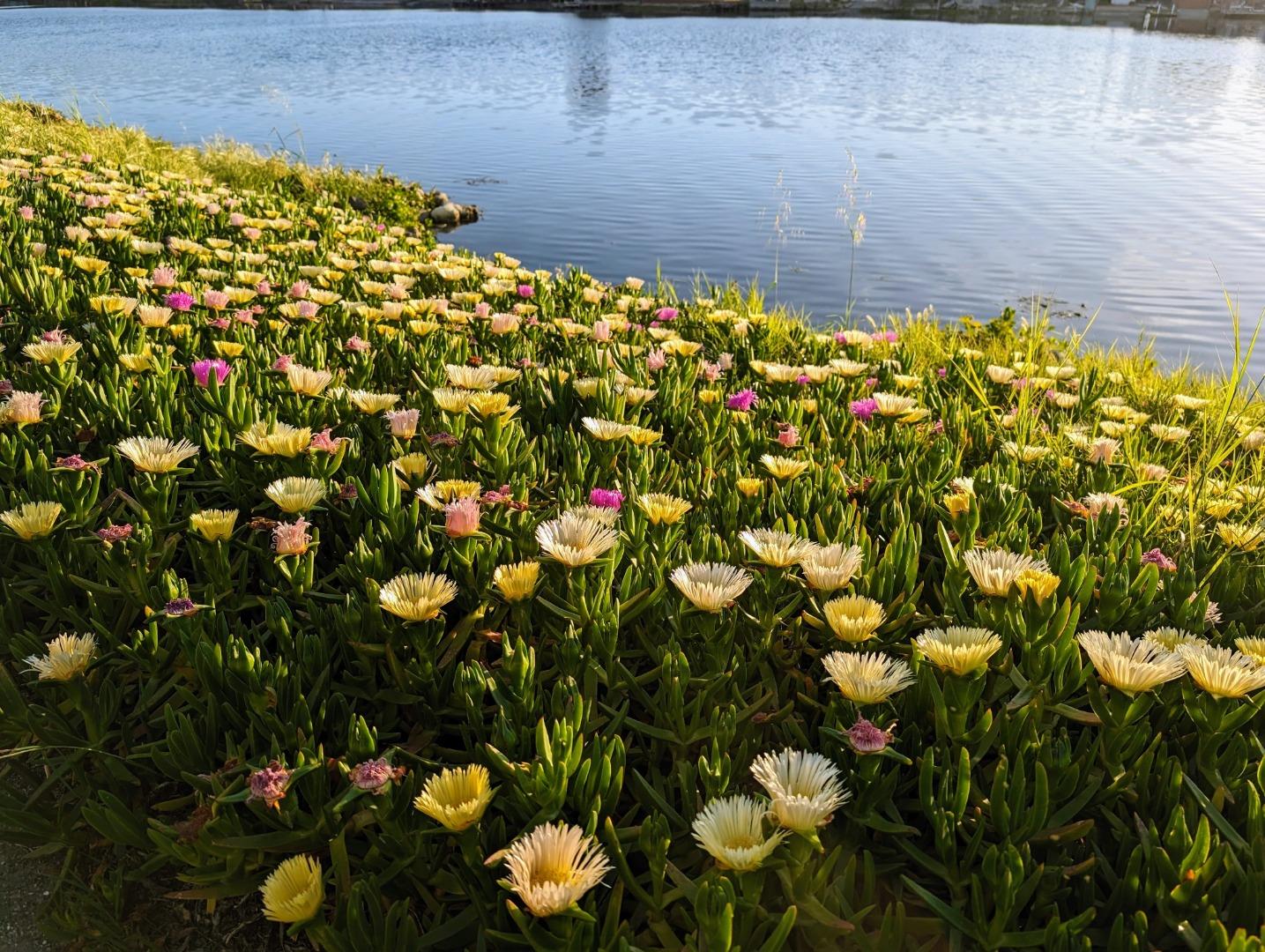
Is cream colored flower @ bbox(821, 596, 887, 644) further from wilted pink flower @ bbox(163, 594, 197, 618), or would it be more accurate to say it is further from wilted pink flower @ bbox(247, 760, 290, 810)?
wilted pink flower @ bbox(163, 594, 197, 618)

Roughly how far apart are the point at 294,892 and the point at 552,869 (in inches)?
12.1

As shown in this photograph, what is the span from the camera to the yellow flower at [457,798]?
3.40ft

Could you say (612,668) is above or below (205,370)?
below

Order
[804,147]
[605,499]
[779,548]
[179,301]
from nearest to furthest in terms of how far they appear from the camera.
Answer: [779,548] < [605,499] < [179,301] < [804,147]

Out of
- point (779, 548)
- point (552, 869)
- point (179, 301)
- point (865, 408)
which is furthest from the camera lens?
point (179, 301)

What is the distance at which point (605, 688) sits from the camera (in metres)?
1.47

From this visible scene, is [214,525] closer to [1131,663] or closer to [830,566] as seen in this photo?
[830,566]

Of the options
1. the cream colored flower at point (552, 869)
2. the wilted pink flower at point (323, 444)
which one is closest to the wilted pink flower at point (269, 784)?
the cream colored flower at point (552, 869)

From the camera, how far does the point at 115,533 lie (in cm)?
152

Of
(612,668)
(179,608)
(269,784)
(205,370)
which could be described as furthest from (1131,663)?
(205,370)

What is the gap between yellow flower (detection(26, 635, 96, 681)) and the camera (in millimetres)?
1306

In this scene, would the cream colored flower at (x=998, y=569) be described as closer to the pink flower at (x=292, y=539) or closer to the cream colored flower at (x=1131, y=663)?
the cream colored flower at (x=1131, y=663)

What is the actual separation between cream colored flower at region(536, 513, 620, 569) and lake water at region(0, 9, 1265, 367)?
721cm

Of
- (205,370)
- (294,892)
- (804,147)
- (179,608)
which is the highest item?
(205,370)
